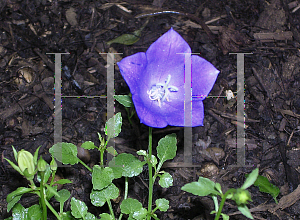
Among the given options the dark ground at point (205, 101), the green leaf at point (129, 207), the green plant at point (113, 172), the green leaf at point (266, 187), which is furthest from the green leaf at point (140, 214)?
the green leaf at point (266, 187)

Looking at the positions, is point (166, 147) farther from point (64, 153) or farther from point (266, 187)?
point (266, 187)

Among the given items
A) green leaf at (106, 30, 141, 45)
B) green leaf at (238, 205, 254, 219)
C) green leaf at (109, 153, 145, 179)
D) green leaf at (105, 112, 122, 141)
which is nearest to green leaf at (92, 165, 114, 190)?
green leaf at (109, 153, 145, 179)

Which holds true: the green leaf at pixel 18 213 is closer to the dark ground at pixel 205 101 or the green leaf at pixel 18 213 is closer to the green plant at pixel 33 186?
the green plant at pixel 33 186

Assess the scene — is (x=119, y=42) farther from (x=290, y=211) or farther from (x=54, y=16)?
(x=290, y=211)

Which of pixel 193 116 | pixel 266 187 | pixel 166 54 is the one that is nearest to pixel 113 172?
pixel 193 116

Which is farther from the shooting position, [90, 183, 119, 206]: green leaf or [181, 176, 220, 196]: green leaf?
[90, 183, 119, 206]: green leaf

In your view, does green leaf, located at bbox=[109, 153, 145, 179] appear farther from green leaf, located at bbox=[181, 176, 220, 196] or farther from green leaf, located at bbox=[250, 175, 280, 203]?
green leaf, located at bbox=[250, 175, 280, 203]

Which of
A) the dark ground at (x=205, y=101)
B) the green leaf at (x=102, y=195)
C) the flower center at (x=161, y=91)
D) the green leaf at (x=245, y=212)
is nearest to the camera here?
the green leaf at (x=245, y=212)
